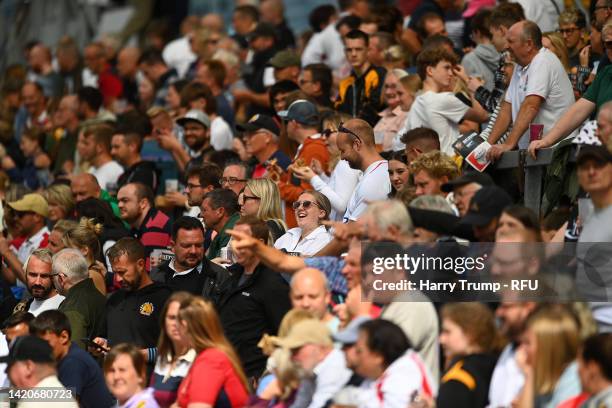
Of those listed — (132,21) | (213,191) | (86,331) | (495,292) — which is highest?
(495,292)

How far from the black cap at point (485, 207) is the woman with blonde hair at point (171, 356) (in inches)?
72.3

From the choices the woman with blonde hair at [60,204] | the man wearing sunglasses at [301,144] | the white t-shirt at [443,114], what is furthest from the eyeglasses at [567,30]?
the woman with blonde hair at [60,204]

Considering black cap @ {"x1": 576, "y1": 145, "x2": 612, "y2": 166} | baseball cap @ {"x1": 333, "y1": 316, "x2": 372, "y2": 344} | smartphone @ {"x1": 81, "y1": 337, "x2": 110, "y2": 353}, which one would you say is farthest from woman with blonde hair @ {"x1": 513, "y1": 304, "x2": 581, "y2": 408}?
smartphone @ {"x1": 81, "y1": 337, "x2": 110, "y2": 353}

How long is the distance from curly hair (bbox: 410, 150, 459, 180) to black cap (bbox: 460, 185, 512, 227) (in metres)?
1.05

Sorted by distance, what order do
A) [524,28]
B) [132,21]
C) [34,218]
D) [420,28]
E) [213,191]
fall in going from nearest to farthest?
1. [524,28]
2. [213,191]
3. [34,218]
4. [420,28]
5. [132,21]

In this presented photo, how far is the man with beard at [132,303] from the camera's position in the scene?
38.4 ft

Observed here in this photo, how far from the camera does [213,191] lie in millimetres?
12758

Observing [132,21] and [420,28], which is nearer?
[420,28]

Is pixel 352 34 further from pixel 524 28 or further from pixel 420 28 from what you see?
pixel 524 28

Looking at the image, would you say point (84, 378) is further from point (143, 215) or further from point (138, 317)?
point (143, 215)

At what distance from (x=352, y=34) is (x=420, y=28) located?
1.50 meters

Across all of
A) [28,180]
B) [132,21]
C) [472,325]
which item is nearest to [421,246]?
[472,325]

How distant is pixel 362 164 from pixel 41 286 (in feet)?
9.12

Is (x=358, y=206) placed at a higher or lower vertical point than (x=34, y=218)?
higher
